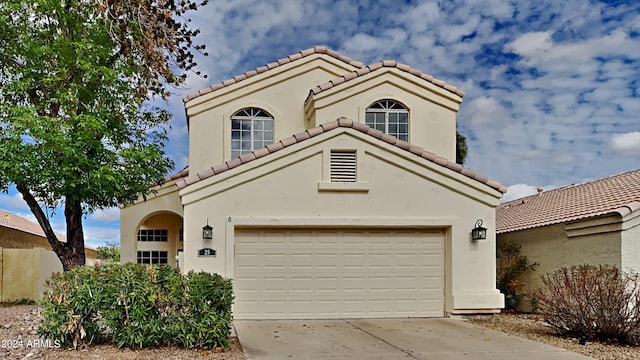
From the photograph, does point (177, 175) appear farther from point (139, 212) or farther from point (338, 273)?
point (338, 273)

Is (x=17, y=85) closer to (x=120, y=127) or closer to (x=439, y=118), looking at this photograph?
(x=120, y=127)

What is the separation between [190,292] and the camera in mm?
8773

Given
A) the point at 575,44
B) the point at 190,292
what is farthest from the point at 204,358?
the point at 575,44

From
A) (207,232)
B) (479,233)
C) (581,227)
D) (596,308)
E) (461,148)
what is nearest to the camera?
(596,308)

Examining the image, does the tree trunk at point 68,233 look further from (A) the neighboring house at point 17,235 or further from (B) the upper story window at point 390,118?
(A) the neighboring house at point 17,235

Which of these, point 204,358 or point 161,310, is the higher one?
point 161,310

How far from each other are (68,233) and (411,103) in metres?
11.1

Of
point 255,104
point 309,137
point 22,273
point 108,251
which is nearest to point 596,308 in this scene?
point 309,137

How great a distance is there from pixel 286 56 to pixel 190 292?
32.6 feet

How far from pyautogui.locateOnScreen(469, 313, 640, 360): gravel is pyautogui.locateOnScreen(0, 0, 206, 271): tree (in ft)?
32.4

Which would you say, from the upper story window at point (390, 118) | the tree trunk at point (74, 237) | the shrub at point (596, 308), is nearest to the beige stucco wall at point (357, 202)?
the shrub at point (596, 308)

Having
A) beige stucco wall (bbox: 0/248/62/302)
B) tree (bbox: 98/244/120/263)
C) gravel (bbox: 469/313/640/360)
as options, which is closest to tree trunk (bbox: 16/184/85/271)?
beige stucco wall (bbox: 0/248/62/302)

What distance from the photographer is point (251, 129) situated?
16438 millimetres

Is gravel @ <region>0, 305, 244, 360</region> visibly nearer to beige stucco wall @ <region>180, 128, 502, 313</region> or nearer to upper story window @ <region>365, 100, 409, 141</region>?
beige stucco wall @ <region>180, 128, 502, 313</region>
